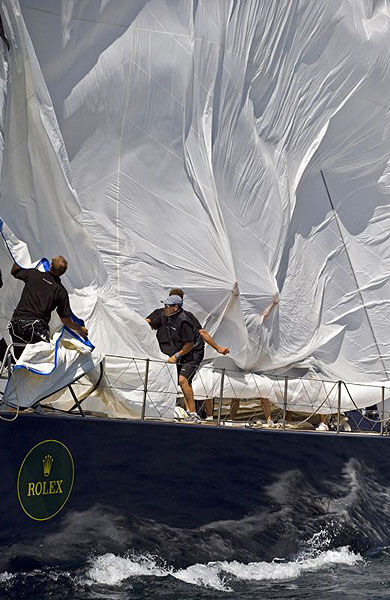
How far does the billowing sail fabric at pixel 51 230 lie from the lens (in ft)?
21.2

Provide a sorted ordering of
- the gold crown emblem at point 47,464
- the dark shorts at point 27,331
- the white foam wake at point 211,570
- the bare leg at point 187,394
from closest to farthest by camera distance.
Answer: the gold crown emblem at point 47,464, the white foam wake at point 211,570, the dark shorts at point 27,331, the bare leg at point 187,394

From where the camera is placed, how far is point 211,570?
6.28m

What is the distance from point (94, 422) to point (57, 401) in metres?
0.55

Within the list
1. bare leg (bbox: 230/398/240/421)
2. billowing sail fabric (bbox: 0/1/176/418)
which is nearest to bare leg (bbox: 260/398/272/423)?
bare leg (bbox: 230/398/240/421)

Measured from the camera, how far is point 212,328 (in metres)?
8.05

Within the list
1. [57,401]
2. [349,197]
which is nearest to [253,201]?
[349,197]

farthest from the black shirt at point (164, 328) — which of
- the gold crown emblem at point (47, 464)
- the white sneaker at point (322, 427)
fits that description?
the gold crown emblem at point (47, 464)

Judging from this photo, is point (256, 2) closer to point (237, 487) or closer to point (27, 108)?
point (27, 108)

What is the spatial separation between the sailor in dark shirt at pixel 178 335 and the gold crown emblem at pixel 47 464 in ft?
5.86

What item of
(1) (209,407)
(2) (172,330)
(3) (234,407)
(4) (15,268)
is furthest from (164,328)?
(4) (15,268)

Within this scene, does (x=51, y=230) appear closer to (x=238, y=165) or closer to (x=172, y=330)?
(x=172, y=330)

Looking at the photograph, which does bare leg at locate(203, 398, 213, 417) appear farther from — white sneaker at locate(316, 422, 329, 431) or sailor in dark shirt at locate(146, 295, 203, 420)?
white sneaker at locate(316, 422, 329, 431)

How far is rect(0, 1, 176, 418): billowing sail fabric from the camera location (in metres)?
6.46

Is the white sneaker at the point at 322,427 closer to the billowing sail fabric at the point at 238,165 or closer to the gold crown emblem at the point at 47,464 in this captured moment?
the billowing sail fabric at the point at 238,165
